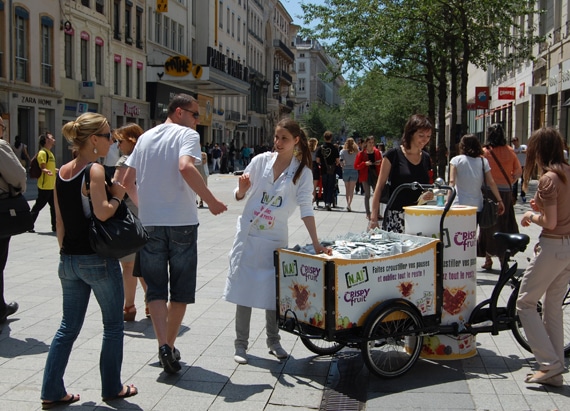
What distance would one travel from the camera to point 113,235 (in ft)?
13.6

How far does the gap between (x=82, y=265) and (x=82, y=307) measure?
0.29m

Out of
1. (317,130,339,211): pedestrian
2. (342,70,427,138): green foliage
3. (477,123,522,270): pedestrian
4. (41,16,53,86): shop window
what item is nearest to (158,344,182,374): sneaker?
(477,123,522,270): pedestrian

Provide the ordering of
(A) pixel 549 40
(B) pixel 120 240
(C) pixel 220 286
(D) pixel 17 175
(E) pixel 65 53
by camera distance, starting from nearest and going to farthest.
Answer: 1. (B) pixel 120 240
2. (D) pixel 17 175
3. (C) pixel 220 286
4. (A) pixel 549 40
5. (E) pixel 65 53

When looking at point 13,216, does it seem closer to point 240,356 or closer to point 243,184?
point 243,184

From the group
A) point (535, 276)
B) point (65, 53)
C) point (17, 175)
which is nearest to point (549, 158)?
point (535, 276)

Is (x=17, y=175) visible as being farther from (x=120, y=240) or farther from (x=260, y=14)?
(x=260, y=14)

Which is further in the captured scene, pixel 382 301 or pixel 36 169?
pixel 36 169

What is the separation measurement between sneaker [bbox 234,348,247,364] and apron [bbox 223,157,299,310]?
0.41 m

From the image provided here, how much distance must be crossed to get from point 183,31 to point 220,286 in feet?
140

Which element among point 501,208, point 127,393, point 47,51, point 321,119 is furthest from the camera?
point 321,119

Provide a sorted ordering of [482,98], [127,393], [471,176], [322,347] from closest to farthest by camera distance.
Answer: [127,393] → [322,347] → [471,176] → [482,98]

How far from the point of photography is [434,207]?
212 inches

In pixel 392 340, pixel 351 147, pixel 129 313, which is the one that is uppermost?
pixel 351 147

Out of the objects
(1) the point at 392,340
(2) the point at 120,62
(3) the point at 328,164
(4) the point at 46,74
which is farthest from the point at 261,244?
(2) the point at 120,62
